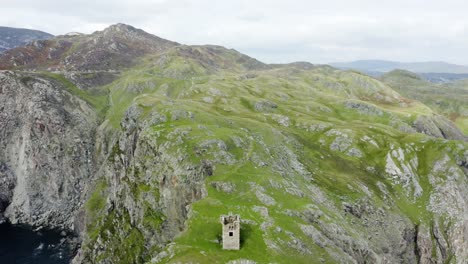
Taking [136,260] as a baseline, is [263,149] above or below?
above

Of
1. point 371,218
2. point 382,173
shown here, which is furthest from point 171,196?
point 382,173

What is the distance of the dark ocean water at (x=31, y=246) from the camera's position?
113500 millimetres

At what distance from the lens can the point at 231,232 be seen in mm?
54656

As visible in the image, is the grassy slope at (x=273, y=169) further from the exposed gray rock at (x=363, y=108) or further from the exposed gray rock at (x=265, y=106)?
the exposed gray rock at (x=363, y=108)

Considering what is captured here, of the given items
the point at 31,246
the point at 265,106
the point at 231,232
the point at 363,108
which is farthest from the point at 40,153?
the point at 363,108

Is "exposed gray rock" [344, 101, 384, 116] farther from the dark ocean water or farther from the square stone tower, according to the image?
the square stone tower

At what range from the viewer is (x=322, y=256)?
207 ft

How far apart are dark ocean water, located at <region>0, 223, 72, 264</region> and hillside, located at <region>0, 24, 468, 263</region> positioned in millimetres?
7727

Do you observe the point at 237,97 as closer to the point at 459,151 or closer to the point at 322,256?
the point at 459,151

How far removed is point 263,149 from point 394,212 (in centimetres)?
4030

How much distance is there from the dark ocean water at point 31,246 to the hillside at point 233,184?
7727mm

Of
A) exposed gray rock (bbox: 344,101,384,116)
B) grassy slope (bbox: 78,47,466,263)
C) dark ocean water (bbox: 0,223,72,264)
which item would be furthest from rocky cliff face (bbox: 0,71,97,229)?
exposed gray rock (bbox: 344,101,384,116)

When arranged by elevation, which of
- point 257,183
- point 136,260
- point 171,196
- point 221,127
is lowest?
point 136,260

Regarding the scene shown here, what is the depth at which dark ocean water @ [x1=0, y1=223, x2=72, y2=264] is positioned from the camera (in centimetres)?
11350
